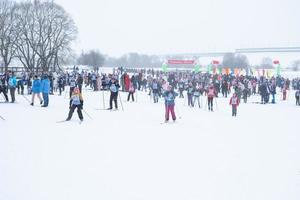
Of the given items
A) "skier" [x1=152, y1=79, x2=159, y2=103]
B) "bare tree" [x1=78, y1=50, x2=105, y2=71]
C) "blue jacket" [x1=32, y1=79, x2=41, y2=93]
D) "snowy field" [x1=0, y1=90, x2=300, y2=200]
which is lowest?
"snowy field" [x1=0, y1=90, x2=300, y2=200]

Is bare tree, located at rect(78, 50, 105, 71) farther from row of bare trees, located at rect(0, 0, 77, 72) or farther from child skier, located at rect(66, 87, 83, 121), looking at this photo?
child skier, located at rect(66, 87, 83, 121)

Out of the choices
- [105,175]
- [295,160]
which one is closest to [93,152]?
[105,175]

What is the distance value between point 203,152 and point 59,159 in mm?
4231

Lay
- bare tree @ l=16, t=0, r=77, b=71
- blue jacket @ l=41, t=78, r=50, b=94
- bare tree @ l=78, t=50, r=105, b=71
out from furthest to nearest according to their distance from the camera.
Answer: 1. bare tree @ l=78, t=50, r=105, b=71
2. bare tree @ l=16, t=0, r=77, b=71
3. blue jacket @ l=41, t=78, r=50, b=94

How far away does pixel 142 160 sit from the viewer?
31.1 ft

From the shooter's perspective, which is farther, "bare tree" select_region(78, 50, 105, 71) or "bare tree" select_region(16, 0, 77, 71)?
"bare tree" select_region(78, 50, 105, 71)

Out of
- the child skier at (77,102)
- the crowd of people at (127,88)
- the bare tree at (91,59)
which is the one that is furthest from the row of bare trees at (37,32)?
the child skier at (77,102)

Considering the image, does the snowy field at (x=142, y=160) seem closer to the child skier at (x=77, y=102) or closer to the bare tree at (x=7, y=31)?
the child skier at (x=77, y=102)

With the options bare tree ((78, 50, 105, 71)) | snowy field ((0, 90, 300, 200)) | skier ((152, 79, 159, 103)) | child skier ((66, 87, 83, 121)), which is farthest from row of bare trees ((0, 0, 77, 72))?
snowy field ((0, 90, 300, 200))

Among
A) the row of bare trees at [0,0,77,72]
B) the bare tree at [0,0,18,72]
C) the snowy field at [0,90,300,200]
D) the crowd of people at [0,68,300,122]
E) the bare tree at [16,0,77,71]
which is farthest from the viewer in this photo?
the bare tree at [16,0,77,71]

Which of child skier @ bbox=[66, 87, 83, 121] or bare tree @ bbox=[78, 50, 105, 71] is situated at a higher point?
bare tree @ bbox=[78, 50, 105, 71]

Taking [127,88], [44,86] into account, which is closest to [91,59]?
[127,88]

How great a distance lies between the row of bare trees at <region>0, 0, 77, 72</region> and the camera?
49.5 m

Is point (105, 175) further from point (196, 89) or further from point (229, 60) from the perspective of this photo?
point (229, 60)
